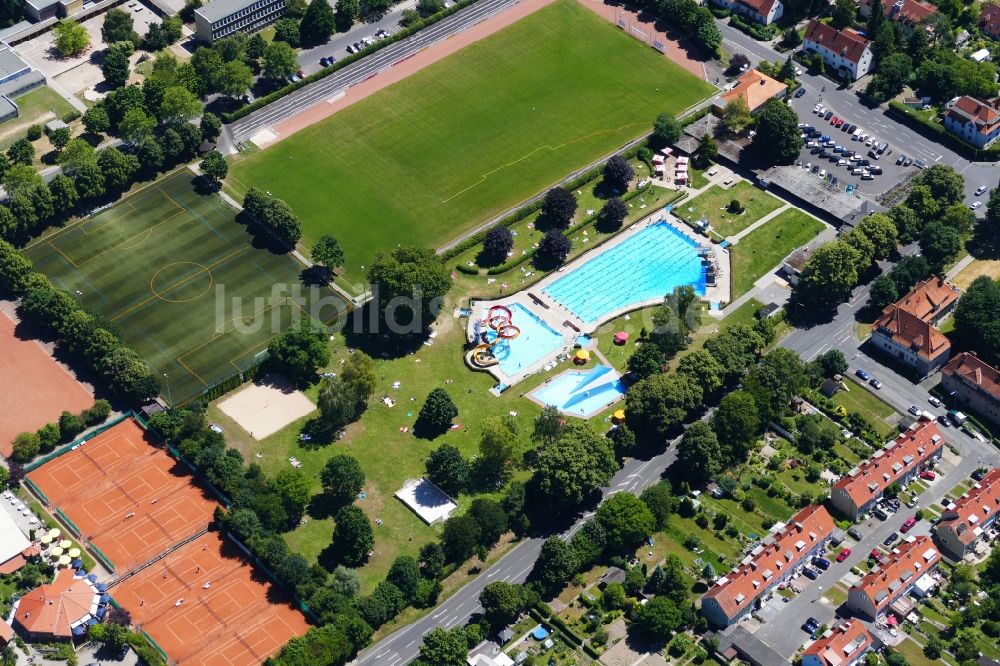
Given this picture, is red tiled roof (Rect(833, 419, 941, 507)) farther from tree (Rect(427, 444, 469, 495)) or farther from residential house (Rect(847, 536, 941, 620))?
tree (Rect(427, 444, 469, 495))

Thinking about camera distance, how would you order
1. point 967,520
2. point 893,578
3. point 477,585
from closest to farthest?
point 893,578, point 477,585, point 967,520

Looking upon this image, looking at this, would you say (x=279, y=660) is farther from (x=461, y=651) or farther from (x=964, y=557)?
(x=964, y=557)

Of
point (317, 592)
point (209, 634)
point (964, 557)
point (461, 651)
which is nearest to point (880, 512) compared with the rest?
point (964, 557)

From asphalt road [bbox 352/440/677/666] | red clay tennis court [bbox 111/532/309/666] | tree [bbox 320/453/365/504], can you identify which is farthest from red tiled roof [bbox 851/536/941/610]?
red clay tennis court [bbox 111/532/309/666]

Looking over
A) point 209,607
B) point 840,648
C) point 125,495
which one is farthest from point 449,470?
point 840,648

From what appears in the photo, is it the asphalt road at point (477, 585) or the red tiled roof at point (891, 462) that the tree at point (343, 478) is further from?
the red tiled roof at point (891, 462)

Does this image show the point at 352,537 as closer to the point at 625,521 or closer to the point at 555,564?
the point at 555,564
